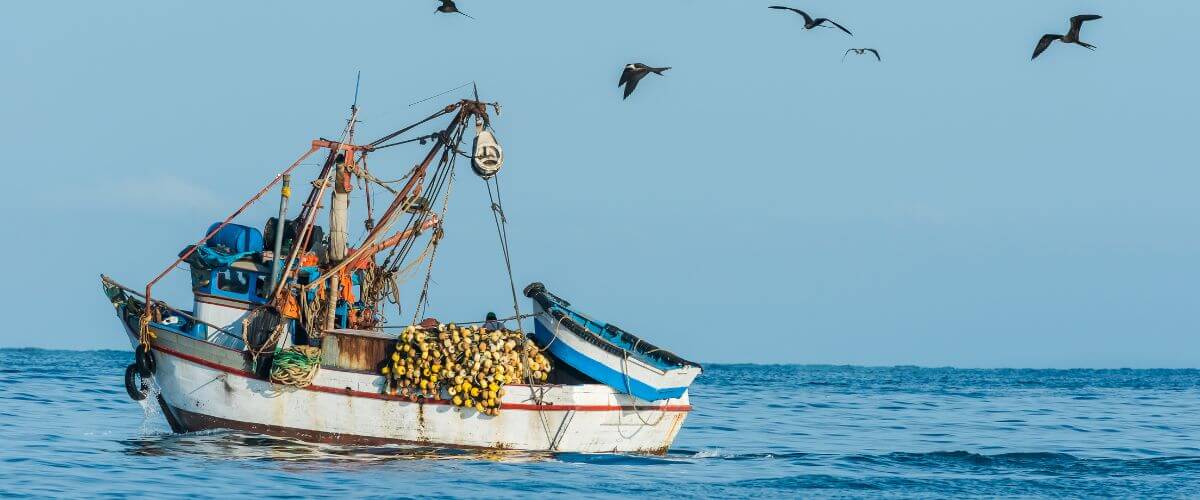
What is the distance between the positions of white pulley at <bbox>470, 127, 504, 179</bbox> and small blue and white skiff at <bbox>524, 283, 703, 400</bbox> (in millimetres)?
2567

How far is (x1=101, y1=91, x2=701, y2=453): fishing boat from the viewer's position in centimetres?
2361

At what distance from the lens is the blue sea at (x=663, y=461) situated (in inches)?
819

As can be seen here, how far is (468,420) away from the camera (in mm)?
23750

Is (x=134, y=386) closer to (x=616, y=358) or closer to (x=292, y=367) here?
(x=292, y=367)

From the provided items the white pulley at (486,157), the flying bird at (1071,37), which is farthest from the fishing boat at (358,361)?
the flying bird at (1071,37)

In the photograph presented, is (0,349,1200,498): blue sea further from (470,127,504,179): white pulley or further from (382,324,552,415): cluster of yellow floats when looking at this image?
(470,127,504,179): white pulley

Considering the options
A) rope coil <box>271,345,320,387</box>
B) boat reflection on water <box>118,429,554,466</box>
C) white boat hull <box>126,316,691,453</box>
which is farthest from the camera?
white boat hull <box>126,316,691,453</box>

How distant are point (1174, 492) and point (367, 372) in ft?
44.3

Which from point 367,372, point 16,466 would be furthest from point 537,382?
point 16,466

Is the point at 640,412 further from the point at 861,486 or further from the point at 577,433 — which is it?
the point at 861,486

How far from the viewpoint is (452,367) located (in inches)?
922

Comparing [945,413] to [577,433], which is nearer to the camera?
[577,433]

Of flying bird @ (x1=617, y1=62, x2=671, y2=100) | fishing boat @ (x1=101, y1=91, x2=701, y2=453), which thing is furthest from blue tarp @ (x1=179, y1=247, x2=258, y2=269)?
flying bird @ (x1=617, y1=62, x2=671, y2=100)

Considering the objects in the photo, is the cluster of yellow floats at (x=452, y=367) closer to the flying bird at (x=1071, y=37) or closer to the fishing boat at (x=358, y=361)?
the fishing boat at (x=358, y=361)
